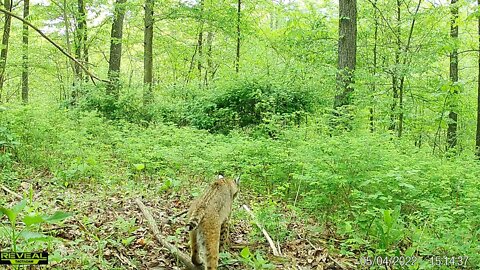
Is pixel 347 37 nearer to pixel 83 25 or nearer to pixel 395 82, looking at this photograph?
pixel 395 82

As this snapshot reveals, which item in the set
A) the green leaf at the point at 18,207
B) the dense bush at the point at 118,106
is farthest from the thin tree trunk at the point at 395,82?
the green leaf at the point at 18,207

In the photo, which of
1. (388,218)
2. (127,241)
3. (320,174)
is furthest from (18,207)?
(320,174)

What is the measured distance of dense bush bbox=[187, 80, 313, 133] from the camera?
36.4ft

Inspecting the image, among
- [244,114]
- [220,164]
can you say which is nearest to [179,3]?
[244,114]

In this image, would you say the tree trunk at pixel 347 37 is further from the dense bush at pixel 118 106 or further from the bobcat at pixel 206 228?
the bobcat at pixel 206 228

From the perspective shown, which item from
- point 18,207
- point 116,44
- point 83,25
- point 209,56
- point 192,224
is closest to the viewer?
point 18,207

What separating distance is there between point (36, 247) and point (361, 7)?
11957 millimetres

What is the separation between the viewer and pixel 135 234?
4.25 meters

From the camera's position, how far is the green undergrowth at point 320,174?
433 cm

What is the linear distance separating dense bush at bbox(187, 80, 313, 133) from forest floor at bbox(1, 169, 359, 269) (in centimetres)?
542

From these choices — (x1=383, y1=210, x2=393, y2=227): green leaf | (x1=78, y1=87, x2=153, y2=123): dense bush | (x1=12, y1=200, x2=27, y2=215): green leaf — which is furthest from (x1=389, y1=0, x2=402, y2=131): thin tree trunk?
(x1=12, y1=200, x2=27, y2=215): green leaf

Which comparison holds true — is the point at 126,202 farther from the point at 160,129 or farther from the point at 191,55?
the point at 191,55

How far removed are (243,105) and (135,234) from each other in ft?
24.9

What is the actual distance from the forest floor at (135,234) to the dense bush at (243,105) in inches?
213
